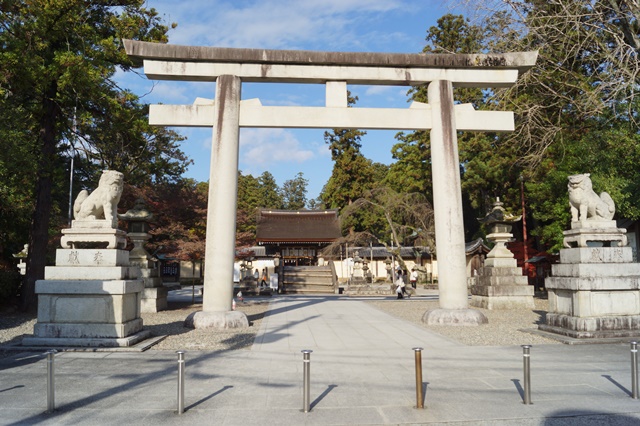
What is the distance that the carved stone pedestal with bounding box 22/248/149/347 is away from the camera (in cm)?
859

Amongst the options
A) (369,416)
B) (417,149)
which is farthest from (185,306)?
(417,149)

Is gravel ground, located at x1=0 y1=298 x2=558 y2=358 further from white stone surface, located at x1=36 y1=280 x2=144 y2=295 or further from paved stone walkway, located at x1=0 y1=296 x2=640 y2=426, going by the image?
white stone surface, located at x1=36 y1=280 x2=144 y2=295

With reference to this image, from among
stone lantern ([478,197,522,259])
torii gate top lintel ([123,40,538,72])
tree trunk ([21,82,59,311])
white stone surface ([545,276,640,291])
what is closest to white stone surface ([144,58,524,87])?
torii gate top lintel ([123,40,538,72])

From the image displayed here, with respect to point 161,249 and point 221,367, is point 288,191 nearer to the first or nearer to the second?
point 161,249

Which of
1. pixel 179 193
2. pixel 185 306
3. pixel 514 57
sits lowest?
pixel 185 306

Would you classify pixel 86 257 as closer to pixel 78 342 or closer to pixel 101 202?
pixel 101 202

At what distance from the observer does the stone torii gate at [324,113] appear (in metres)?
11.3

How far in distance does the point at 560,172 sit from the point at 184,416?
18760mm

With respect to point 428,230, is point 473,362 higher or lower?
lower

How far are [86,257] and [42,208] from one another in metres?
7.11

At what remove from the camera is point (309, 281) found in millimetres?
30984

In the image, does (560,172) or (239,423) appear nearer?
(239,423)

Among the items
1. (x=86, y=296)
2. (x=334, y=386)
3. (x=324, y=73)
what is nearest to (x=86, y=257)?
(x=86, y=296)

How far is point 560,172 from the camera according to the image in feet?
62.5
